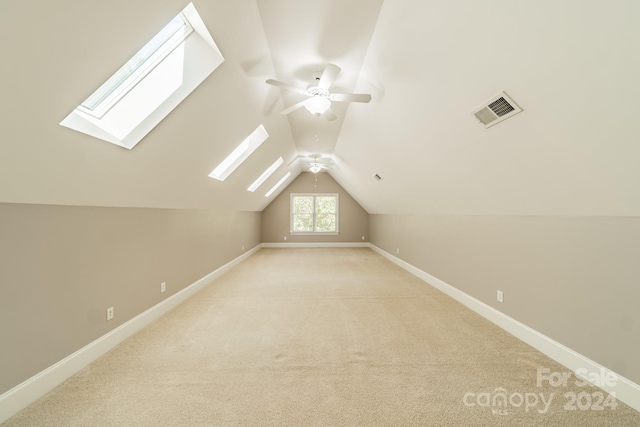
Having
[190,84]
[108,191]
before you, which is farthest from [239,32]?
[108,191]

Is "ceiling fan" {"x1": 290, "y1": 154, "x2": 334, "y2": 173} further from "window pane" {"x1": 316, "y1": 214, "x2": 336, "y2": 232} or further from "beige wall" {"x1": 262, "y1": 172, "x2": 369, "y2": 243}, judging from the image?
"window pane" {"x1": 316, "y1": 214, "x2": 336, "y2": 232}

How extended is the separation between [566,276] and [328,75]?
2.58 m

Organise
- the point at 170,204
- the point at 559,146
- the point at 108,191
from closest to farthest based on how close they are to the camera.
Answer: the point at 559,146, the point at 108,191, the point at 170,204

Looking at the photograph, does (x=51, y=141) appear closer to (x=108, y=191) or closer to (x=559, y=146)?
(x=108, y=191)

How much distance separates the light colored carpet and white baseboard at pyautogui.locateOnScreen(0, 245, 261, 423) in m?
0.06

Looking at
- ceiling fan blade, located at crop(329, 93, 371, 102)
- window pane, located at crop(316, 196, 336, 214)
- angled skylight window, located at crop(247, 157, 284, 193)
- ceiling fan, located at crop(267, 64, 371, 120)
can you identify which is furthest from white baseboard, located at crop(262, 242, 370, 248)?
ceiling fan blade, located at crop(329, 93, 371, 102)

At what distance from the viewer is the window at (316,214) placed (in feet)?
29.4

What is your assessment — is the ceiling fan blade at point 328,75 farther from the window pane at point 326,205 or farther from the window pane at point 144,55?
the window pane at point 326,205

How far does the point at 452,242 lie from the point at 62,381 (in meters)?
4.32

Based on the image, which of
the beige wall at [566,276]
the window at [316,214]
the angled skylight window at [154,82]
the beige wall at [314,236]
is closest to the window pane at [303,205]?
the window at [316,214]

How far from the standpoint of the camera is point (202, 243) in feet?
13.7

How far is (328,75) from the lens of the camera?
87.1 inches

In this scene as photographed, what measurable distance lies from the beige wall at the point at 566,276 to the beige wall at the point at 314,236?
→ 5519 millimetres

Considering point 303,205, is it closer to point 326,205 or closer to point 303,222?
point 303,222
